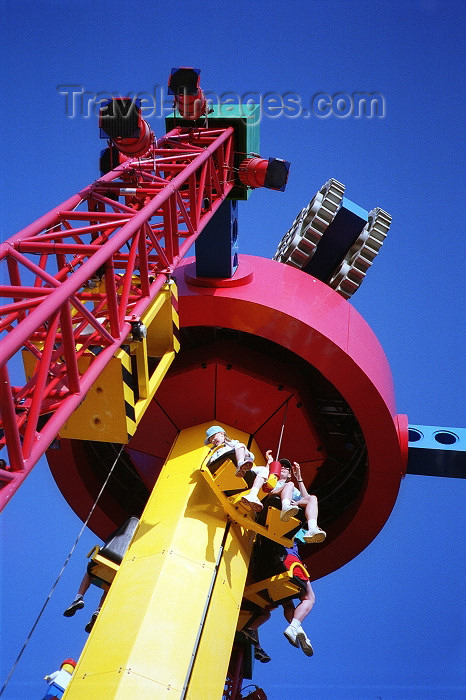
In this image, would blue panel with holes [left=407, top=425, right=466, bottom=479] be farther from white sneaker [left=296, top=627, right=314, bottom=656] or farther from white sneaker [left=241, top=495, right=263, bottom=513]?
white sneaker [left=241, top=495, right=263, bottom=513]

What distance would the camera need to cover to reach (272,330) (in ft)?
43.5

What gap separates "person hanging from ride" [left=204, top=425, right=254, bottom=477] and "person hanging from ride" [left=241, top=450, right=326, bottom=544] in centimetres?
29

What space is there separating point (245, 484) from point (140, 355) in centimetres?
278

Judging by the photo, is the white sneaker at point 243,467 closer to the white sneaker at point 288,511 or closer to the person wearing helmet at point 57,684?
the white sneaker at point 288,511

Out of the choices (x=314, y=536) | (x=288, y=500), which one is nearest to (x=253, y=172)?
(x=288, y=500)

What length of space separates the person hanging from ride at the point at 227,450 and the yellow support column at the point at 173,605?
432 mm

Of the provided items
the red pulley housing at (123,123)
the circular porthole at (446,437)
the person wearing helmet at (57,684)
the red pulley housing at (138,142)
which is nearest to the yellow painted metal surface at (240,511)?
the person wearing helmet at (57,684)

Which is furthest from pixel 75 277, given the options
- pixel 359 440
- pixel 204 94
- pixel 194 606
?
pixel 359 440

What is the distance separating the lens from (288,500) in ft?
38.6

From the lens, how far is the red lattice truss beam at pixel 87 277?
25.5ft

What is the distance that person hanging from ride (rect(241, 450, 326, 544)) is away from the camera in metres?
11.6

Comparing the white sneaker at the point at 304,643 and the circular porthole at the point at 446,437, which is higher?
the circular porthole at the point at 446,437

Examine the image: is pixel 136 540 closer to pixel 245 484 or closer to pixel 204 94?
pixel 245 484

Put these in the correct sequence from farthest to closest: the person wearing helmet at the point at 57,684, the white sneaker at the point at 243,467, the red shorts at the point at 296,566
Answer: the red shorts at the point at 296,566
the white sneaker at the point at 243,467
the person wearing helmet at the point at 57,684
